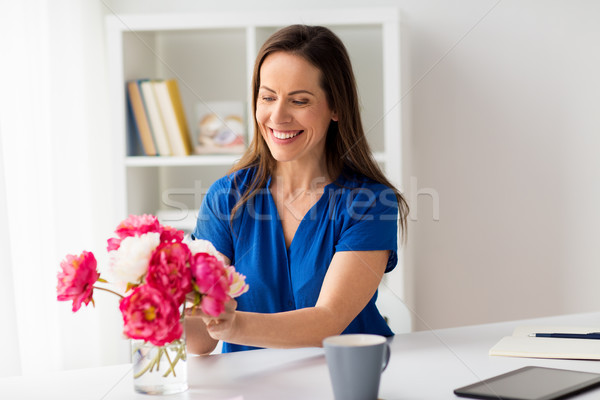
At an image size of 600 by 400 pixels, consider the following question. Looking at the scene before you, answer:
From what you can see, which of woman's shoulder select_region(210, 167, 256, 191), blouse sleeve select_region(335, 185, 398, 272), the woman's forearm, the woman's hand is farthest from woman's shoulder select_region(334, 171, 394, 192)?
the woman's hand

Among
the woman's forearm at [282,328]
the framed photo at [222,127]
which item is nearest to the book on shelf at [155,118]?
the framed photo at [222,127]

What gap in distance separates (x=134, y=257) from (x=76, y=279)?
93 mm

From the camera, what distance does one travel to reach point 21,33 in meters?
1.93

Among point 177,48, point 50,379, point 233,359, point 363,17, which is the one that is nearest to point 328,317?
point 233,359

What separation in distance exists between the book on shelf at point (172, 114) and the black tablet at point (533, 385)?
1.63 meters

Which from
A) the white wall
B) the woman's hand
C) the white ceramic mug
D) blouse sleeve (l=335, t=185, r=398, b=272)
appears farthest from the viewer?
the white wall

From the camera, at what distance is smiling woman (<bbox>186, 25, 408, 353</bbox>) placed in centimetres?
146

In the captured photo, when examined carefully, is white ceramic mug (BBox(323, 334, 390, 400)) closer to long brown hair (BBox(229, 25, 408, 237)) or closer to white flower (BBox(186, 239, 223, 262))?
white flower (BBox(186, 239, 223, 262))

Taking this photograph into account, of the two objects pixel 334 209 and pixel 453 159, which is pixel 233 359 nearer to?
pixel 334 209

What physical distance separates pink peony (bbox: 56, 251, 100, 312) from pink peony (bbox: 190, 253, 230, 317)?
0.15 m

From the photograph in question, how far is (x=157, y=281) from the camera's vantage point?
0.88 m

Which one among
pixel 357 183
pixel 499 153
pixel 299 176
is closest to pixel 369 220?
pixel 357 183

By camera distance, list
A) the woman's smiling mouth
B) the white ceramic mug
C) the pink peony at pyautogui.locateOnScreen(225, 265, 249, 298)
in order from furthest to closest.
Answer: the woman's smiling mouth
the pink peony at pyautogui.locateOnScreen(225, 265, 249, 298)
the white ceramic mug

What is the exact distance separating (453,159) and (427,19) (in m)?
0.56
